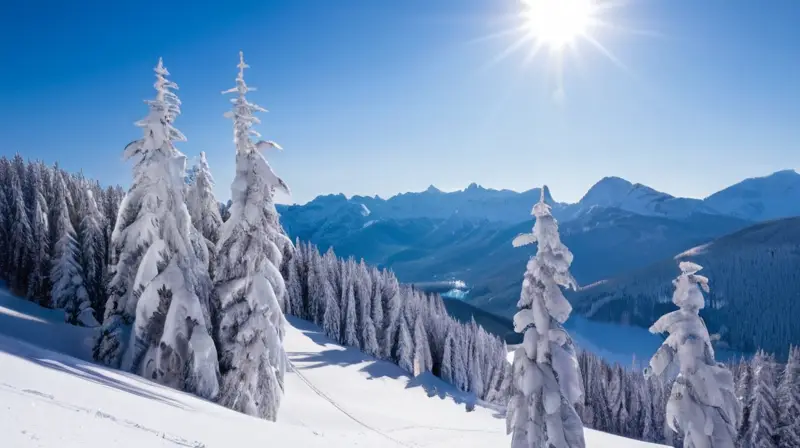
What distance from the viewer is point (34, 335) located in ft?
68.8

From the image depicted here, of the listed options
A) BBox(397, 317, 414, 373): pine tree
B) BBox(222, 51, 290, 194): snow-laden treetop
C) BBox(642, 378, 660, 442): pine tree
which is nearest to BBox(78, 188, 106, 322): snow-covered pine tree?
BBox(222, 51, 290, 194): snow-laden treetop

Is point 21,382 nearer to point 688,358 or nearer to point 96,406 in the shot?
point 96,406

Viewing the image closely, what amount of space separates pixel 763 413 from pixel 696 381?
108 ft

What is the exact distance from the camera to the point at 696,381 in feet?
49.8

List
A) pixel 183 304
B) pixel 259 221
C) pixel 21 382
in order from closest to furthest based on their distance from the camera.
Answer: pixel 21 382 → pixel 183 304 → pixel 259 221

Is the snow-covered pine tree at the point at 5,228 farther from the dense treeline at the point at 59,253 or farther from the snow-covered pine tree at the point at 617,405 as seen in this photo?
the snow-covered pine tree at the point at 617,405

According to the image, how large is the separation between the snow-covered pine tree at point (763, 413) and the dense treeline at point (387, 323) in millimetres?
28187

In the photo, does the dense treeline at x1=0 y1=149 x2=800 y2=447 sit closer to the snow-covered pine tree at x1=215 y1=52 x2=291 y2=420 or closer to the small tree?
the small tree

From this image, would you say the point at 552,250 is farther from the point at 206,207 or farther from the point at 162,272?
the point at 206,207

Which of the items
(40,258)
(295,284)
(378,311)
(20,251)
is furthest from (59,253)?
(378,311)

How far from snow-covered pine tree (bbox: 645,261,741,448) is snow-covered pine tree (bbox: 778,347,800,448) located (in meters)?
31.1

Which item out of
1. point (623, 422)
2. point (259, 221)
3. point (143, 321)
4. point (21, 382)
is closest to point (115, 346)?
point (143, 321)

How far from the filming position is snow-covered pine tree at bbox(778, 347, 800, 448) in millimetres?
36750

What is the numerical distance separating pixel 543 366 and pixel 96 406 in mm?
13055
